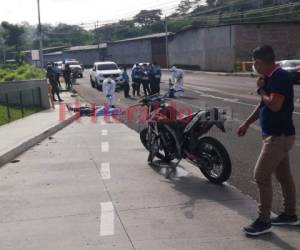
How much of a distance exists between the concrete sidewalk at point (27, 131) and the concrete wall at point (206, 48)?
36.3 metres

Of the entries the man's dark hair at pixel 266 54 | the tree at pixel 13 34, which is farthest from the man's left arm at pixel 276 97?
the tree at pixel 13 34

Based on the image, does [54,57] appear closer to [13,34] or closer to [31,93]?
[13,34]

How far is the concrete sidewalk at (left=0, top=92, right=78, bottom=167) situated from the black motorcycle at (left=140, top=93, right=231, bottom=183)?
2.86 meters

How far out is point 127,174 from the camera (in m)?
7.71

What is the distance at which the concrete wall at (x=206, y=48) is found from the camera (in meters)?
51.9

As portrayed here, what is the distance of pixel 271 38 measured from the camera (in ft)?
167

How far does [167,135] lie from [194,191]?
155 centimetres

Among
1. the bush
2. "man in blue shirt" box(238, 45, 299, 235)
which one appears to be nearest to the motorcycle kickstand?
"man in blue shirt" box(238, 45, 299, 235)

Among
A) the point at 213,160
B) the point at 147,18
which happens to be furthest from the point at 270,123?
the point at 147,18

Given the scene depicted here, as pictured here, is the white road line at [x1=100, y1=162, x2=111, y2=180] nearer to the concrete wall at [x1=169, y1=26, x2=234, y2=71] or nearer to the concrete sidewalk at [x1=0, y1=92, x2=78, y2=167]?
the concrete sidewalk at [x1=0, y1=92, x2=78, y2=167]

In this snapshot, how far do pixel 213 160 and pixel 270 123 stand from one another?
2.29 meters

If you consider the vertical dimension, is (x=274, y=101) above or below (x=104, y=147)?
above

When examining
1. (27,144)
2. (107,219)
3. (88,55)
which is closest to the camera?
(107,219)

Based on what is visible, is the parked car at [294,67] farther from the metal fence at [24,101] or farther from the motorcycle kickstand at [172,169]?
the motorcycle kickstand at [172,169]
